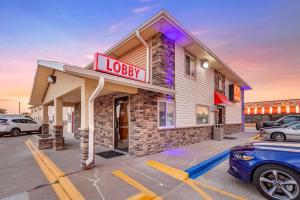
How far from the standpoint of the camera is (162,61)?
671 cm

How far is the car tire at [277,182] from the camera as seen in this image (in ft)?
8.83

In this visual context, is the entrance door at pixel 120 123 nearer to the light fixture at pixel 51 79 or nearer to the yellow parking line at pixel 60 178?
the yellow parking line at pixel 60 178

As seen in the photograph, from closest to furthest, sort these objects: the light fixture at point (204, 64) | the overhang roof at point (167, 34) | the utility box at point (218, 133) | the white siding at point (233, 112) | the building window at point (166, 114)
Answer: the overhang roof at point (167, 34) < the building window at point (166, 114) < the light fixture at point (204, 64) < the utility box at point (218, 133) < the white siding at point (233, 112)

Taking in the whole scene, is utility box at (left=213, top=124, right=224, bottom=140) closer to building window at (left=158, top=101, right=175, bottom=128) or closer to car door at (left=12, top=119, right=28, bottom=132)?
building window at (left=158, top=101, right=175, bottom=128)

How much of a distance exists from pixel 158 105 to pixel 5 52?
36.7 ft

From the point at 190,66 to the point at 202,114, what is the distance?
3318mm

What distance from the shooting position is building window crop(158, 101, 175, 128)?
6865 millimetres

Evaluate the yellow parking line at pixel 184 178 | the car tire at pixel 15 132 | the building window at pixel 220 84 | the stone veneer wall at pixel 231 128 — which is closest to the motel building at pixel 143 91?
the yellow parking line at pixel 184 178

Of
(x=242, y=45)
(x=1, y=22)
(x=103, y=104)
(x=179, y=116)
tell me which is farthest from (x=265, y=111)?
(x=1, y=22)

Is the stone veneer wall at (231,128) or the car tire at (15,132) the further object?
the car tire at (15,132)

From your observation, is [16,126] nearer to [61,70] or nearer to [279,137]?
[61,70]

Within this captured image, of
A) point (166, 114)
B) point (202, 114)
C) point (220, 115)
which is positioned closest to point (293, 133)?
point (220, 115)

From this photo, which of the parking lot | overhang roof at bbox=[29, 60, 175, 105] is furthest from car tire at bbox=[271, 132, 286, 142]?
overhang roof at bbox=[29, 60, 175, 105]

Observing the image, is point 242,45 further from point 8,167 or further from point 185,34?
point 8,167
